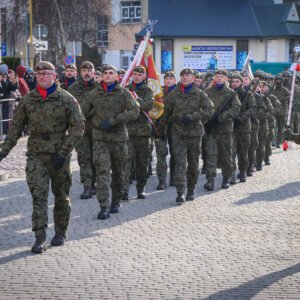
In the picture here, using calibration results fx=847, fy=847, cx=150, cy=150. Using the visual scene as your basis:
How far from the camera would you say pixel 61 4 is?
5425 centimetres

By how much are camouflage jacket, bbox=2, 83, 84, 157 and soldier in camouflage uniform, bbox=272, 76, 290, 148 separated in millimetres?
14138

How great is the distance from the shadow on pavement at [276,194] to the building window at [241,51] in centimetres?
4760

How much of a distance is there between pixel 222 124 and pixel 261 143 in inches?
120

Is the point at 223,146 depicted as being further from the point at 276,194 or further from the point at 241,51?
the point at 241,51

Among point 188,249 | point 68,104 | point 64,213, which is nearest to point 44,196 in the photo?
point 64,213

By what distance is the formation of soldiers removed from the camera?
890 cm

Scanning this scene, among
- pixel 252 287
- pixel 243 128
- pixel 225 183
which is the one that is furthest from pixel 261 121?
pixel 252 287

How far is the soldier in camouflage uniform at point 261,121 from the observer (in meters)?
16.4

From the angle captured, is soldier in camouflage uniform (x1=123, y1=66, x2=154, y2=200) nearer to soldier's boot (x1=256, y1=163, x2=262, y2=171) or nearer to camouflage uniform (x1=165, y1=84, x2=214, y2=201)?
camouflage uniform (x1=165, y1=84, x2=214, y2=201)

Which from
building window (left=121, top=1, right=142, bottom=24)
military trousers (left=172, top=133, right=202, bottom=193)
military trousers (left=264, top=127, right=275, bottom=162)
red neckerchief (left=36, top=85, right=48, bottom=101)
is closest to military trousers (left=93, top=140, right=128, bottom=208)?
military trousers (left=172, top=133, right=202, bottom=193)

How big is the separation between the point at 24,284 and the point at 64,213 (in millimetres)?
1860

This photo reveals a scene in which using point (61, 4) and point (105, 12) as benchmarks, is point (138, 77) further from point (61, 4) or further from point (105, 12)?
point (105, 12)

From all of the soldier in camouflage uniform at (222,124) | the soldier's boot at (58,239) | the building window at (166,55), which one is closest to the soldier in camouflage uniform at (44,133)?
the soldier's boot at (58,239)

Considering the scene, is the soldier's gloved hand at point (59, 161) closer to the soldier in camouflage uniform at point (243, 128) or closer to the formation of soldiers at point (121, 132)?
the formation of soldiers at point (121, 132)
